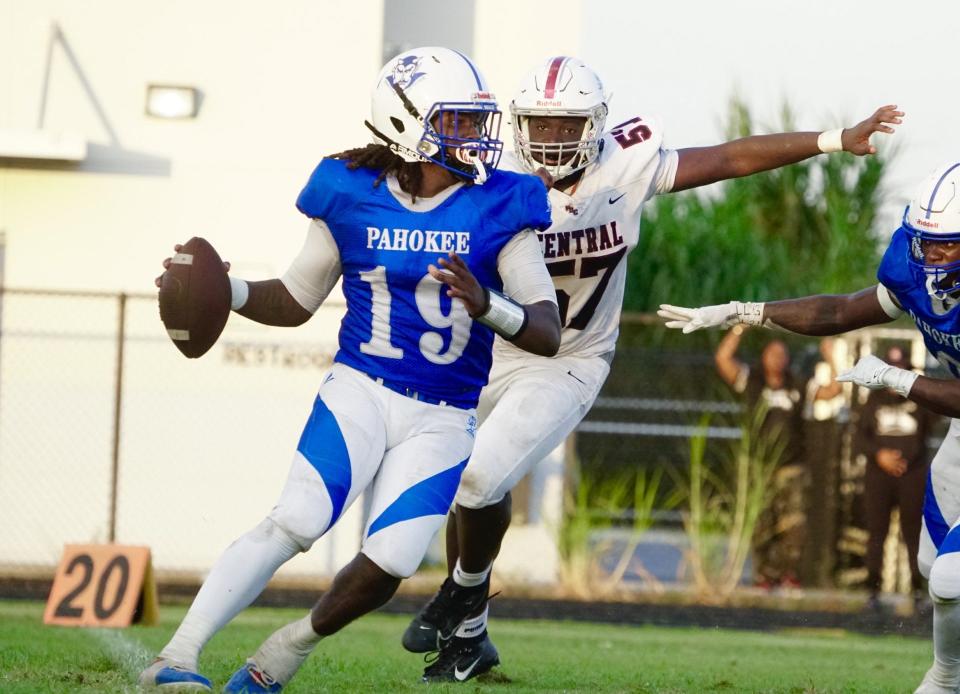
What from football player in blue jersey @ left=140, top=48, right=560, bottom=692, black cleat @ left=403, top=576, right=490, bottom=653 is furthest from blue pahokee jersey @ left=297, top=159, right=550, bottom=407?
black cleat @ left=403, top=576, right=490, bottom=653

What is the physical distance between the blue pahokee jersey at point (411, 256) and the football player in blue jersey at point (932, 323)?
1271mm

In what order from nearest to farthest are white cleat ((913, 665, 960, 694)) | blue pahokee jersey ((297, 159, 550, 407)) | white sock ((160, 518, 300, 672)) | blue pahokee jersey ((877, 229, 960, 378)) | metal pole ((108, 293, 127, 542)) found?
1. white sock ((160, 518, 300, 672))
2. blue pahokee jersey ((297, 159, 550, 407))
3. blue pahokee jersey ((877, 229, 960, 378))
4. white cleat ((913, 665, 960, 694))
5. metal pole ((108, 293, 127, 542))

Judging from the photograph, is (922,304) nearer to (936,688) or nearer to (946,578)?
(946,578)

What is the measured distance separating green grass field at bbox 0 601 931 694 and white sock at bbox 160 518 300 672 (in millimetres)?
314

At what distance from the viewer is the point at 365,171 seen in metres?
4.93

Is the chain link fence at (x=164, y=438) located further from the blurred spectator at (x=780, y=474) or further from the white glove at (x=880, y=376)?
the white glove at (x=880, y=376)

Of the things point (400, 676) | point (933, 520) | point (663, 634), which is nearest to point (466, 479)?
point (400, 676)

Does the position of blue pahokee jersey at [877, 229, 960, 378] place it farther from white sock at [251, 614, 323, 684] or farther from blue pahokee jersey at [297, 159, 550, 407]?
white sock at [251, 614, 323, 684]

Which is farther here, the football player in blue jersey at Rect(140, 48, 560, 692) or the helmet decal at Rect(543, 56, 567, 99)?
the helmet decal at Rect(543, 56, 567, 99)

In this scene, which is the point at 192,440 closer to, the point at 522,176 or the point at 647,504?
the point at 647,504

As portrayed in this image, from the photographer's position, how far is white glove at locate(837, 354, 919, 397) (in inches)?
213

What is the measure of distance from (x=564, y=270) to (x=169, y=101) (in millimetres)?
6745

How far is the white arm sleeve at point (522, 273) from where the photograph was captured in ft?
16.0

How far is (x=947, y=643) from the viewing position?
541cm
